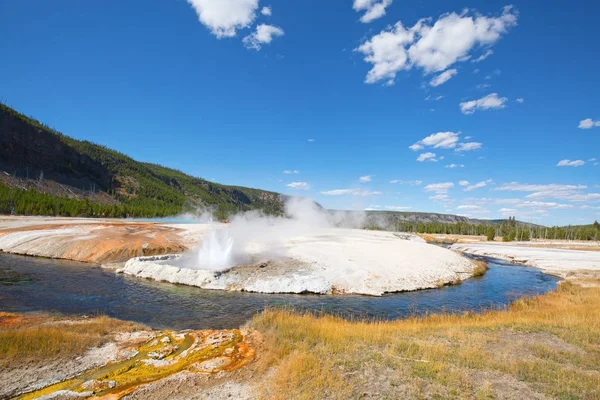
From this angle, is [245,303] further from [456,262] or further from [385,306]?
[456,262]

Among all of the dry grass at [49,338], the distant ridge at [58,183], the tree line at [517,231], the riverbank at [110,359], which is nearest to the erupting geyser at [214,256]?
the dry grass at [49,338]

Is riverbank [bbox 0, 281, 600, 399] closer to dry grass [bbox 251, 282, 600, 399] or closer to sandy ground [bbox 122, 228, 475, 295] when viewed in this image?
dry grass [bbox 251, 282, 600, 399]

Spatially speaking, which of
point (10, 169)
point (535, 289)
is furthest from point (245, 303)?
point (10, 169)

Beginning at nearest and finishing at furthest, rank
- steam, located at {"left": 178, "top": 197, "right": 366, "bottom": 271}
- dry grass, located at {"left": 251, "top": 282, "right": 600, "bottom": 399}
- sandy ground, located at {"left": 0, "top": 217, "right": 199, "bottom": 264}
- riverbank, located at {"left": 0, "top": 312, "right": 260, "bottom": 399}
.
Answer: dry grass, located at {"left": 251, "top": 282, "right": 600, "bottom": 399} → riverbank, located at {"left": 0, "top": 312, "right": 260, "bottom": 399} → steam, located at {"left": 178, "top": 197, "right": 366, "bottom": 271} → sandy ground, located at {"left": 0, "top": 217, "right": 199, "bottom": 264}

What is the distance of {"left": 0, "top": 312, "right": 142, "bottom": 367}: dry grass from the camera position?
922 centimetres

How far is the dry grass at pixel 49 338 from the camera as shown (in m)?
9.22

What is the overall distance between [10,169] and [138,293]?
146340 mm

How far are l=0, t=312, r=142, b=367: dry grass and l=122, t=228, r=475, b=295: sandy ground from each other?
1009 cm

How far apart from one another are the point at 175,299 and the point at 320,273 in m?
11.1

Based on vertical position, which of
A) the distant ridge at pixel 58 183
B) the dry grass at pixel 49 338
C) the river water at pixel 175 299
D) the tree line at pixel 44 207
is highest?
the distant ridge at pixel 58 183

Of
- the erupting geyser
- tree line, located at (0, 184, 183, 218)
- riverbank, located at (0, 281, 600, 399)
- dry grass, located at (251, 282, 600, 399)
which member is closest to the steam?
the erupting geyser

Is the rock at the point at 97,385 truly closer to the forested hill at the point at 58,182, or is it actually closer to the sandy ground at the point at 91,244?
the sandy ground at the point at 91,244

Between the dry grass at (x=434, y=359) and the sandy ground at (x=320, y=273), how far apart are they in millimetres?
9021

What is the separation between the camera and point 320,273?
82.2 feet
